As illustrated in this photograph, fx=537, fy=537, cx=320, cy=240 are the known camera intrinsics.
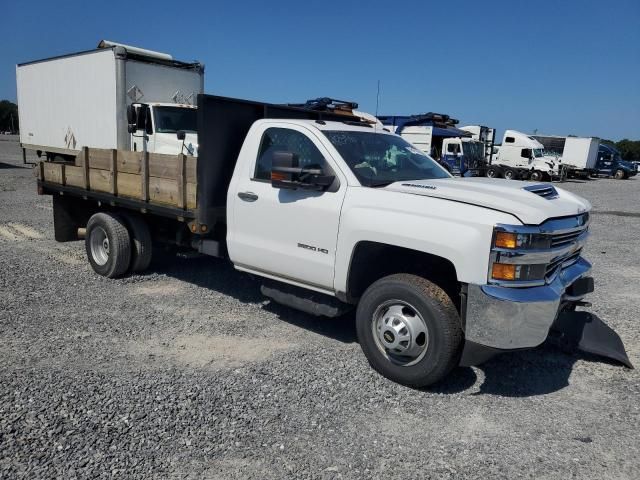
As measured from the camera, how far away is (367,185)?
177 inches

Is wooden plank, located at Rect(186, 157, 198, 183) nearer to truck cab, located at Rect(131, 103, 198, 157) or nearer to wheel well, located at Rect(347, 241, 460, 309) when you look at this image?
wheel well, located at Rect(347, 241, 460, 309)

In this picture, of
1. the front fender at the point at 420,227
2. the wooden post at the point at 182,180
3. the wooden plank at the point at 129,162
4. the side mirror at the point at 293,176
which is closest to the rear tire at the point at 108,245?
the wooden plank at the point at 129,162

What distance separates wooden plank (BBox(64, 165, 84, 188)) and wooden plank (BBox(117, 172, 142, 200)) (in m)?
0.90

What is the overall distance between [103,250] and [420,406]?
4841 millimetres

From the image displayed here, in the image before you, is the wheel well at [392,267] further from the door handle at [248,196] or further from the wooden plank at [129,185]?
the wooden plank at [129,185]

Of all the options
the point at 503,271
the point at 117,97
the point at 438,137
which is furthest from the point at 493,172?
the point at 503,271

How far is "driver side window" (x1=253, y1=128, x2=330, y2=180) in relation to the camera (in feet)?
16.0

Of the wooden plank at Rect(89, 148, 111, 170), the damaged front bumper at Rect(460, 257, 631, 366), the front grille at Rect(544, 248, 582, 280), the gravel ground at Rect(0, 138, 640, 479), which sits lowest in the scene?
the gravel ground at Rect(0, 138, 640, 479)

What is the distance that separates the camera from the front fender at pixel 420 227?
365 centimetres

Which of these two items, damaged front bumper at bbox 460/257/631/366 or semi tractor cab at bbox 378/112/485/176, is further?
semi tractor cab at bbox 378/112/485/176

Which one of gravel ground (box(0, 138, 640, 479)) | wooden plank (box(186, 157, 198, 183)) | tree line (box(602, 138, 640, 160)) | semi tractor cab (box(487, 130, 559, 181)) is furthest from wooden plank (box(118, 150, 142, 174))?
tree line (box(602, 138, 640, 160))

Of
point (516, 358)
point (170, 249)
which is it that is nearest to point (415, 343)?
point (516, 358)

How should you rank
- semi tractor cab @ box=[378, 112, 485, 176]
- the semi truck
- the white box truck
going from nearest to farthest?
the white box truck
semi tractor cab @ box=[378, 112, 485, 176]
the semi truck

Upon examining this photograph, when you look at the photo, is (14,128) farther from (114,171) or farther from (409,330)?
(409,330)
